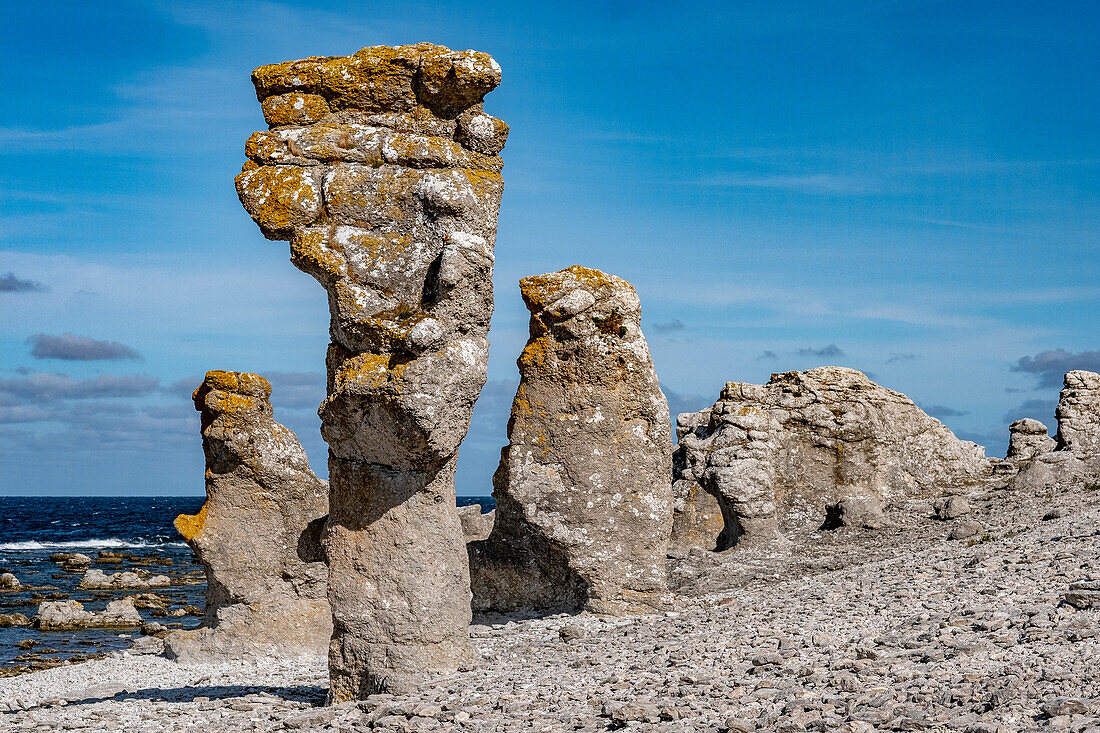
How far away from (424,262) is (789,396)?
51.1 ft

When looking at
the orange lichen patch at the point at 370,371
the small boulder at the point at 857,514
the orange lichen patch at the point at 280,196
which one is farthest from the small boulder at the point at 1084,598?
the small boulder at the point at 857,514

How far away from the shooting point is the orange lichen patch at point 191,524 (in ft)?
52.2

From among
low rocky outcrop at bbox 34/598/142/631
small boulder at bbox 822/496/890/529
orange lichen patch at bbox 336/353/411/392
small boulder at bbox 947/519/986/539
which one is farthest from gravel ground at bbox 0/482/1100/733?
low rocky outcrop at bbox 34/598/142/631

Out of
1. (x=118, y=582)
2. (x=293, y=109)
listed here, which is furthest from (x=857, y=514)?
(x=118, y=582)

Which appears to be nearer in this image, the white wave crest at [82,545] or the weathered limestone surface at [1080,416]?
the weathered limestone surface at [1080,416]

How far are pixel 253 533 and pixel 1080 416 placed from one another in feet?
56.9

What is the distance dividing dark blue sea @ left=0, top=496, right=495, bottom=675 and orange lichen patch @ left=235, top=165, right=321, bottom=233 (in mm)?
17664

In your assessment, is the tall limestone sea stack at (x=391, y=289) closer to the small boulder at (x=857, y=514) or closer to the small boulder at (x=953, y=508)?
the small boulder at (x=857, y=514)

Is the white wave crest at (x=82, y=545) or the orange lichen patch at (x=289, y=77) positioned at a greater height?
the orange lichen patch at (x=289, y=77)

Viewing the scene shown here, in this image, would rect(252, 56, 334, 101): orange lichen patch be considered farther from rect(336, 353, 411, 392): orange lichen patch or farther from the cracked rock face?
the cracked rock face

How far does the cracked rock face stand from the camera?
23375 mm

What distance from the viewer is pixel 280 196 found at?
386 inches

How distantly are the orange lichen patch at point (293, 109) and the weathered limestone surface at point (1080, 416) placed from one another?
18.7 meters

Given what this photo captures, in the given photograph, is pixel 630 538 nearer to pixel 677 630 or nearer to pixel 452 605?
pixel 677 630
